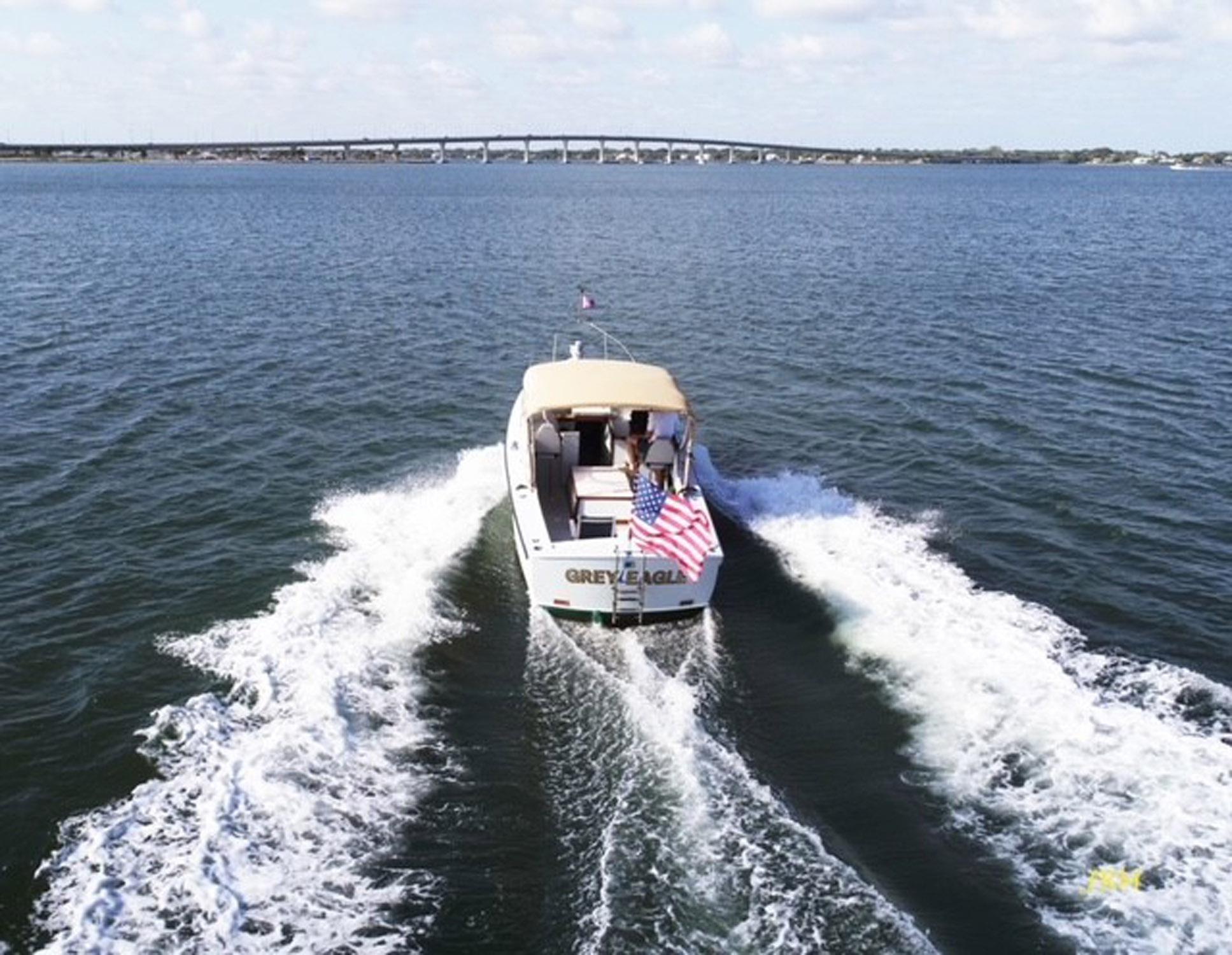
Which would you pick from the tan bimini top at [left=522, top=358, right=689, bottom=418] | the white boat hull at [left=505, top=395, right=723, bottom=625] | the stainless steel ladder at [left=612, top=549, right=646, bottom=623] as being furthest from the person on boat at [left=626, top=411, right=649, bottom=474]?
the stainless steel ladder at [left=612, top=549, right=646, bottom=623]

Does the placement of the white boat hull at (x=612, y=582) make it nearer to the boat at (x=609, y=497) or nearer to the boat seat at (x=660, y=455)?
the boat at (x=609, y=497)

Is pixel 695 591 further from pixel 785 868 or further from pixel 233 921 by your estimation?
pixel 233 921

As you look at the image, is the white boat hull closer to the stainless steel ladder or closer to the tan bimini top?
the stainless steel ladder

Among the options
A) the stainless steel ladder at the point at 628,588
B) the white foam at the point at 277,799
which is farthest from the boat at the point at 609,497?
the white foam at the point at 277,799

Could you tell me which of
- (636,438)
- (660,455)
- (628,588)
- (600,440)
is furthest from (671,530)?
(600,440)

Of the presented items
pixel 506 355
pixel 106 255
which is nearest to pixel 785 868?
pixel 506 355
